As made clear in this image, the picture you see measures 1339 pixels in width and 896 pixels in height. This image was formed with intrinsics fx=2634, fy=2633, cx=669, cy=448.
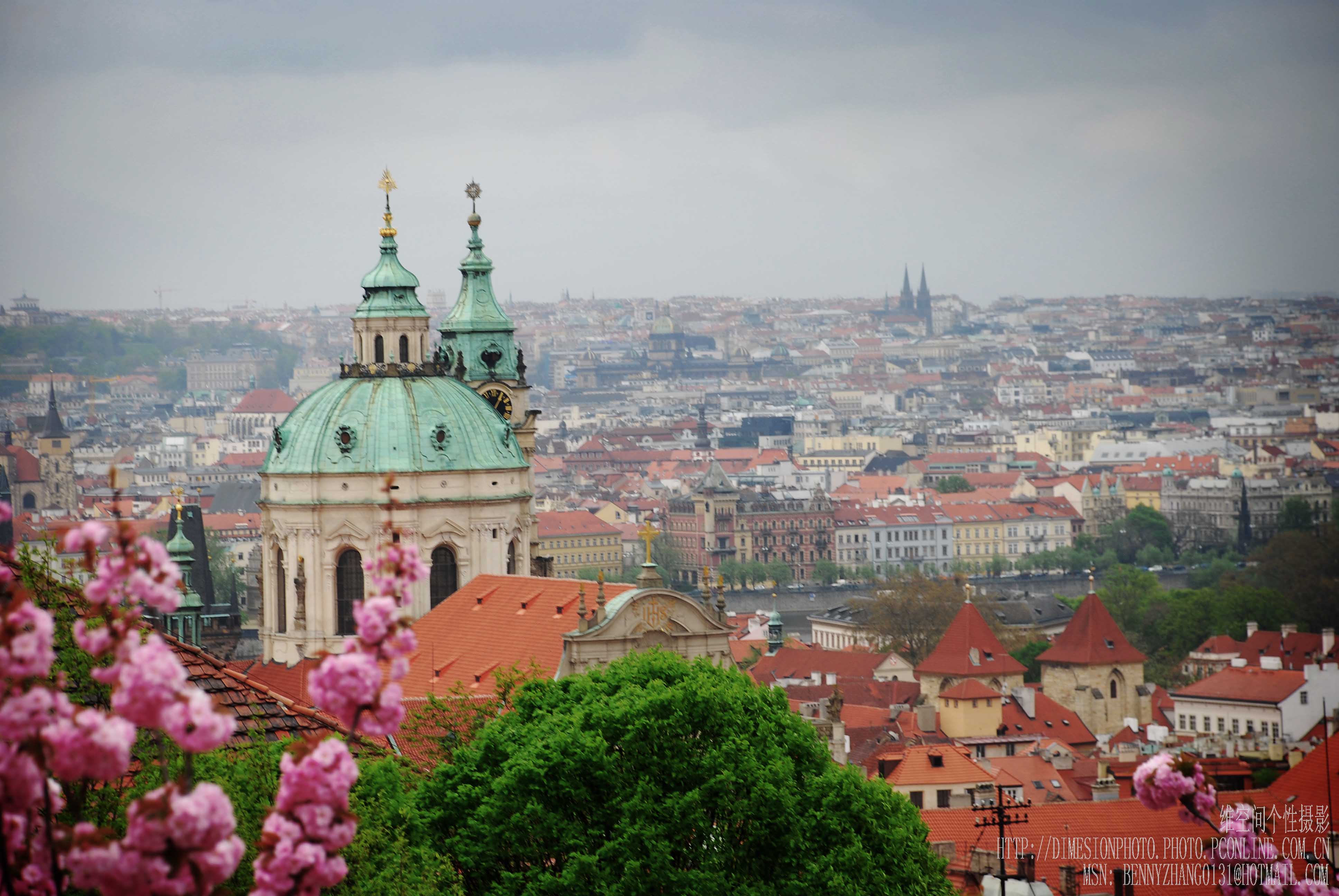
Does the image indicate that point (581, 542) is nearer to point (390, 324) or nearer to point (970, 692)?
point (970, 692)

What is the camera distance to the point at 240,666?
50.8 metres

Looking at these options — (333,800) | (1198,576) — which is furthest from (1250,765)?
(1198,576)

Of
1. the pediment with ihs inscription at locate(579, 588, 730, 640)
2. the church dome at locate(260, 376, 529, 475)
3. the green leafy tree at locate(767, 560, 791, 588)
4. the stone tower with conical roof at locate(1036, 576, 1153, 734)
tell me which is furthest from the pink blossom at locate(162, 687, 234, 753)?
the green leafy tree at locate(767, 560, 791, 588)

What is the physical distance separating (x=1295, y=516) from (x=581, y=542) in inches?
1857

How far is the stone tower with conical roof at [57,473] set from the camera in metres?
185

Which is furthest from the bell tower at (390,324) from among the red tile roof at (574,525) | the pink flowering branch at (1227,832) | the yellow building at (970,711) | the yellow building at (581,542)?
the red tile roof at (574,525)

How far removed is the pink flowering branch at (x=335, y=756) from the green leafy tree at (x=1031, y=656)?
7858cm

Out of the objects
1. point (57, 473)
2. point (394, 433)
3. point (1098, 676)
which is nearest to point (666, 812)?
point (394, 433)

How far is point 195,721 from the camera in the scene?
10008mm

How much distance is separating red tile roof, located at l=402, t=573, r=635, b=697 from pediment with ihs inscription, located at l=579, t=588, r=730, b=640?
0.84m

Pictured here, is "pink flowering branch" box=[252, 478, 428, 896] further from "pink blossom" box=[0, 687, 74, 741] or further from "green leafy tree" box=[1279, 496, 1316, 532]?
"green leafy tree" box=[1279, 496, 1316, 532]

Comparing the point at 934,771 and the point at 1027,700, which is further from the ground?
the point at 934,771

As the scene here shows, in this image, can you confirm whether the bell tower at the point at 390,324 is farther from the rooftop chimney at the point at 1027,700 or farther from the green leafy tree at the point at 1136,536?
the green leafy tree at the point at 1136,536

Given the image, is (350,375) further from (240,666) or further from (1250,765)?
(1250,765)
